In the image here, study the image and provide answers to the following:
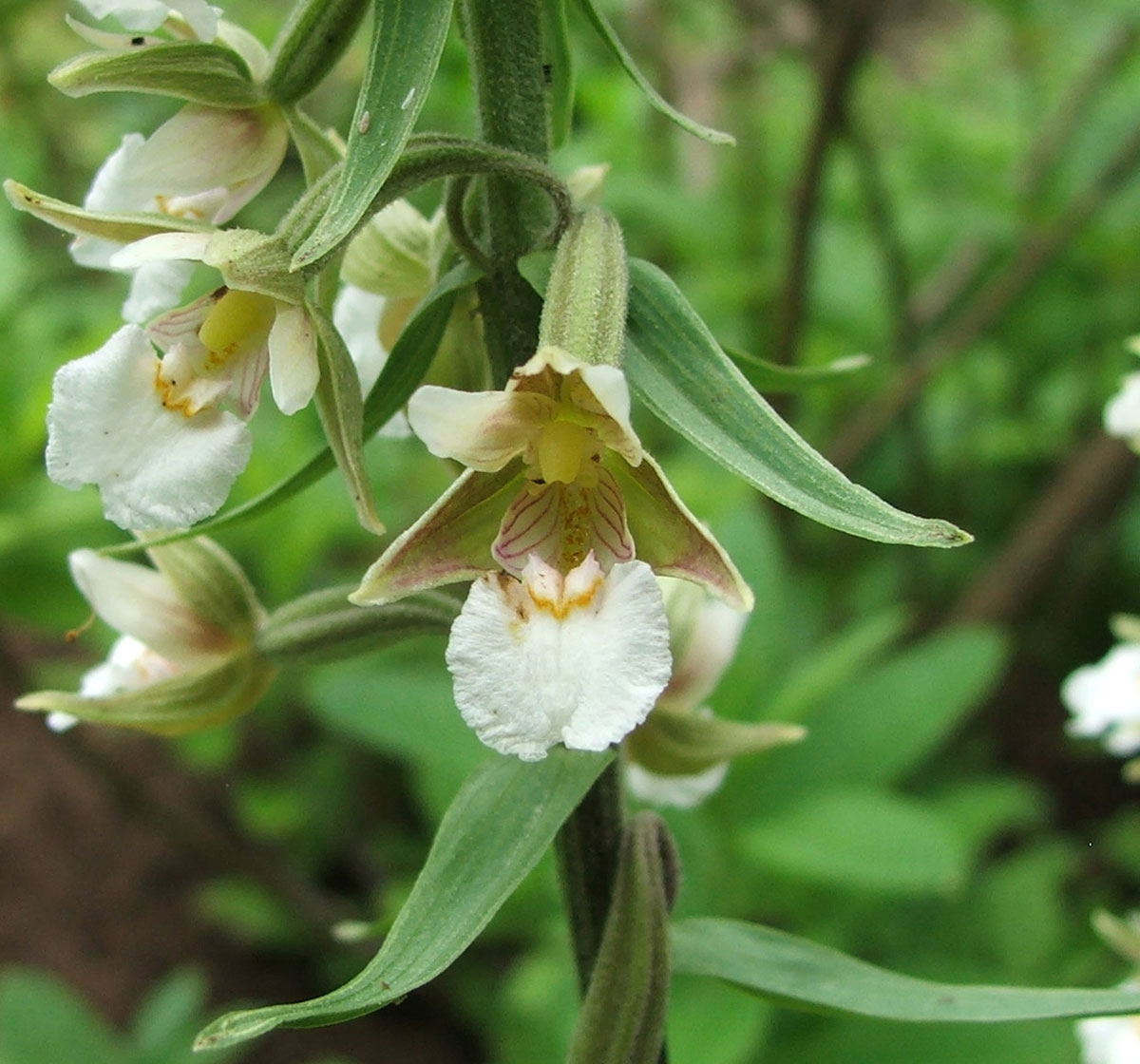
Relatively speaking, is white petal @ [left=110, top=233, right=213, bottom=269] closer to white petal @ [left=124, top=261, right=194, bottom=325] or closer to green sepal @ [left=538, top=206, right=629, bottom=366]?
white petal @ [left=124, top=261, right=194, bottom=325]

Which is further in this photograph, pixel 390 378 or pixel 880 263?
pixel 880 263

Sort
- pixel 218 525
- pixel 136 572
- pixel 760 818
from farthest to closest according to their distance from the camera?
pixel 760 818 < pixel 136 572 < pixel 218 525

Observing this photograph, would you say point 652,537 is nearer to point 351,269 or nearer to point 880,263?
point 351,269

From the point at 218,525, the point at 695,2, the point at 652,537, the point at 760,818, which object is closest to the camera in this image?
the point at 652,537

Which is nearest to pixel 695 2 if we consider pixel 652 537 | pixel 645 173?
pixel 645 173

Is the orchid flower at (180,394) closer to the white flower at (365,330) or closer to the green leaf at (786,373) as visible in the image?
the white flower at (365,330)

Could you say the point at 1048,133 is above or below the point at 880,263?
above
